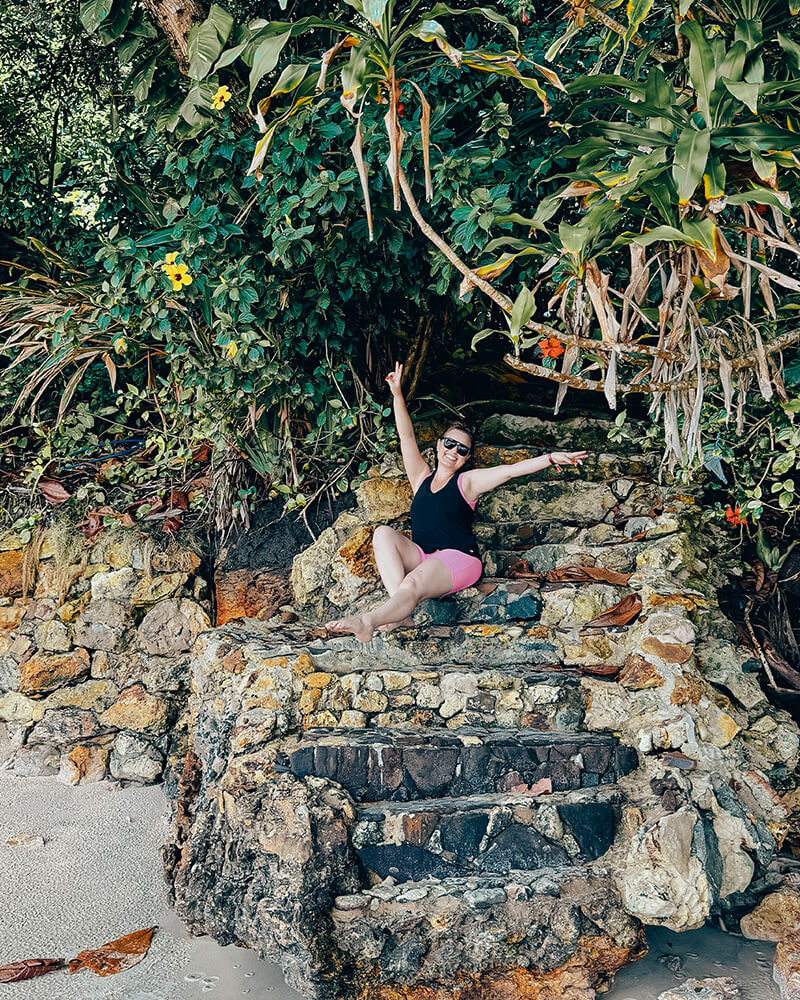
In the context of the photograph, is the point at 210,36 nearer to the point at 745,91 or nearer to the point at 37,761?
the point at 745,91

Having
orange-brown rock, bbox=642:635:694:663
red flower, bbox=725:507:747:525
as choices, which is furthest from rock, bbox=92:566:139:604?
red flower, bbox=725:507:747:525

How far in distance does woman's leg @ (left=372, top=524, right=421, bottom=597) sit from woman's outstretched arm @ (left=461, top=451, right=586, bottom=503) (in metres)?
0.36

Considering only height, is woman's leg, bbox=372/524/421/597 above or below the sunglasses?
below

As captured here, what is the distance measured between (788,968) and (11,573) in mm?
3794

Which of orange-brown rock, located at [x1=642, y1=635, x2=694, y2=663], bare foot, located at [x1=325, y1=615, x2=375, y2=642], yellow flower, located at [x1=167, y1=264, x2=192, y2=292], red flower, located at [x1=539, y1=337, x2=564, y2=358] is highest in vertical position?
yellow flower, located at [x1=167, y1=264, x2=192, y2=292]

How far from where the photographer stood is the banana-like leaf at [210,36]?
9.37 ft

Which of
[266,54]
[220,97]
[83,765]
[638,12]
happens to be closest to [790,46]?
[638,12]

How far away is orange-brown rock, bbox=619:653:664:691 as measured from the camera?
10.2ft

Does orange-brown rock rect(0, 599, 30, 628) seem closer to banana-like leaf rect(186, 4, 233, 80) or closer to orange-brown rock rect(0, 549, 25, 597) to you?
orange-brown rock rect(0, 549, 25, 597)

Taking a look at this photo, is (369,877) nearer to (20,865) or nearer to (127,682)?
(20,865)

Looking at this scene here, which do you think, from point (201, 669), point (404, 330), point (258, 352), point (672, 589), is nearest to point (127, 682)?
point (201, 669)

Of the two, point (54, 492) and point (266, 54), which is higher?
point (266, 54)

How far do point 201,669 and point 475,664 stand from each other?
113 centimetres

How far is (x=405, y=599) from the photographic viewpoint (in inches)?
126
